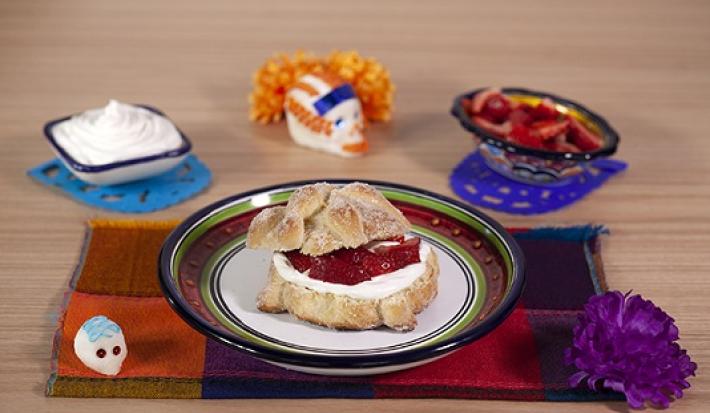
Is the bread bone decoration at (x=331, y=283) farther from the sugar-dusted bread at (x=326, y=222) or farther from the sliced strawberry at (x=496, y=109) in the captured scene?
A: the sliced strawberry at (x=496, y=109)

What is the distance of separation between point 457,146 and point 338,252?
806 millimetres

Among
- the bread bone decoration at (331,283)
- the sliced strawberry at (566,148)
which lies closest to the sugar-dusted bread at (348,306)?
the bread bone decoration at (331,283)

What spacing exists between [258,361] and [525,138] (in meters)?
0.79

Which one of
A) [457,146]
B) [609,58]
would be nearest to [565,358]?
[457,146]

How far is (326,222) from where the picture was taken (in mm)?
1429

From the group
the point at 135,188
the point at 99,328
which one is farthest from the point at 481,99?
the point at 99,328

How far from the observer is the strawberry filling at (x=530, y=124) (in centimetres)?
198

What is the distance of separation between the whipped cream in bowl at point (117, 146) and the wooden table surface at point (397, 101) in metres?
0.08

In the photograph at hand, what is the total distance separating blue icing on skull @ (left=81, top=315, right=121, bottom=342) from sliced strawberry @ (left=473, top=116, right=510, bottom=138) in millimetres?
894

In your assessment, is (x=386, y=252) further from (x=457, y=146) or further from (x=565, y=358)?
(x=457, y=146)

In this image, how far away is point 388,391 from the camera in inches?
53.4

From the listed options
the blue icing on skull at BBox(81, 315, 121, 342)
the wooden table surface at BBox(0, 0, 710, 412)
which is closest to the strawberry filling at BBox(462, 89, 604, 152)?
the wooden table surface at BBox(0, 0, 710, 412)

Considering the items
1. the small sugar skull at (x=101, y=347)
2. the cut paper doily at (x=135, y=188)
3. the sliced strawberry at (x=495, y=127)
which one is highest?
the sliced strawberry at (x=495, y=127)

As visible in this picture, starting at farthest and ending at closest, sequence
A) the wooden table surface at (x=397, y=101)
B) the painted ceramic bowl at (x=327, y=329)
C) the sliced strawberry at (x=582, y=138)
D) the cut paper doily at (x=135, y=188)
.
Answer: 1. the sliced strawberry at (x=582, y=138)
2. the cut paper doily at (x=135, y=188)
3. the wooden table surface at (x=397, y=101)
4. the painted ceramic bowl at (x=327, y=329)
